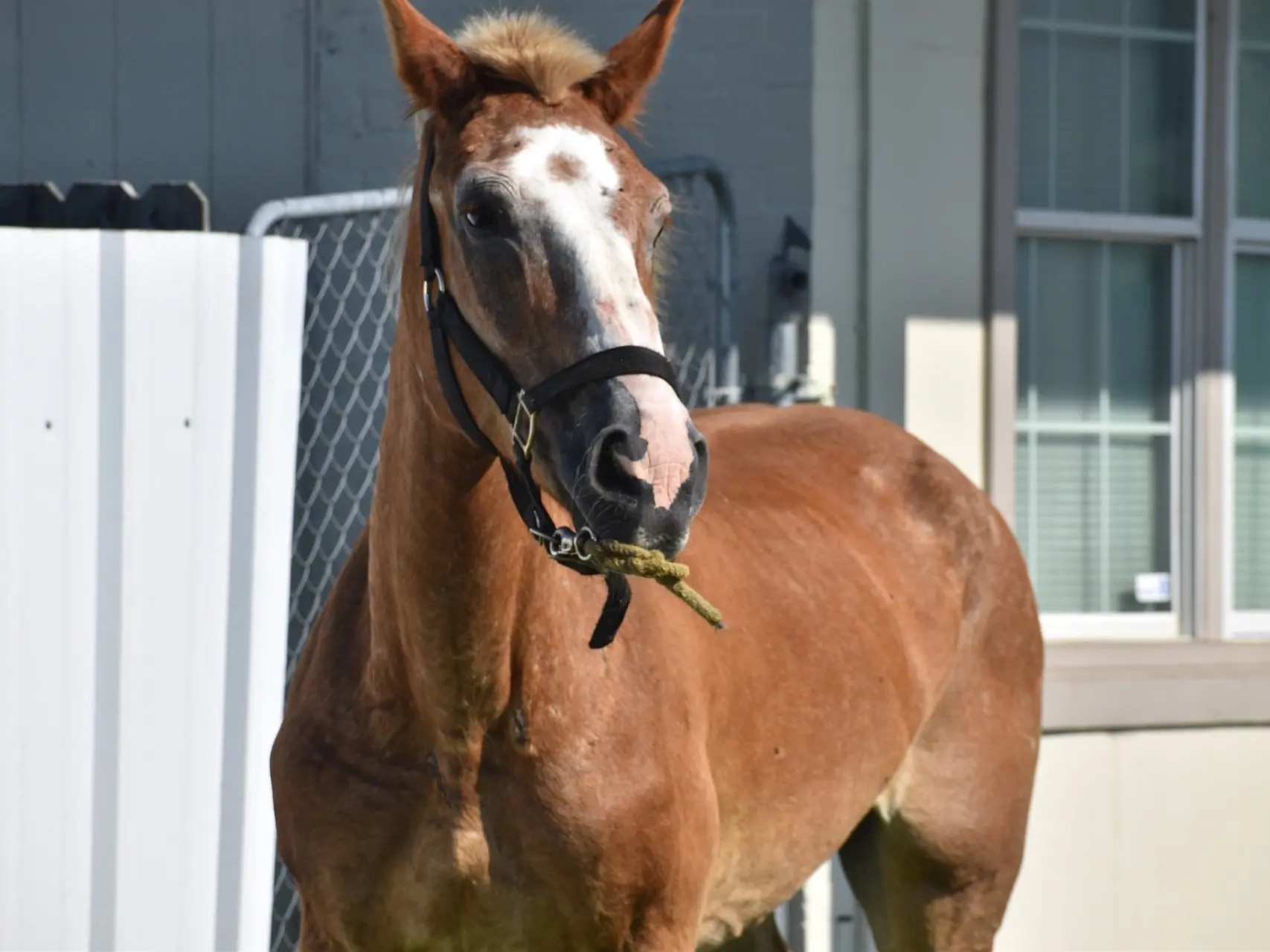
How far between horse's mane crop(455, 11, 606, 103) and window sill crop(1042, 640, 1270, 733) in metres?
2.81

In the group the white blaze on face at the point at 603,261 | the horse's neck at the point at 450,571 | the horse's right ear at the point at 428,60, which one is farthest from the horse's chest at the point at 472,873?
the horse's right ear at the point at 428,60

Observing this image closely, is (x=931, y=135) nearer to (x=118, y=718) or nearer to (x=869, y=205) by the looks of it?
(x=869, y=205)

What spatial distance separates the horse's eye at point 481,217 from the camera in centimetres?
207

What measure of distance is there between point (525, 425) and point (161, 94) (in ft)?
10.5

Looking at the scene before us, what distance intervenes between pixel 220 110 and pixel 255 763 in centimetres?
203

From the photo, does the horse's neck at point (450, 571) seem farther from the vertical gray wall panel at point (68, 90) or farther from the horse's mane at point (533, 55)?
the vertical gray wall panel at point (68, 90)

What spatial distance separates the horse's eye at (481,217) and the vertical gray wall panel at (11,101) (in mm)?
3232

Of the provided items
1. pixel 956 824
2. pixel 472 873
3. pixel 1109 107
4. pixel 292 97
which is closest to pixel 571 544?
pixel 472 873

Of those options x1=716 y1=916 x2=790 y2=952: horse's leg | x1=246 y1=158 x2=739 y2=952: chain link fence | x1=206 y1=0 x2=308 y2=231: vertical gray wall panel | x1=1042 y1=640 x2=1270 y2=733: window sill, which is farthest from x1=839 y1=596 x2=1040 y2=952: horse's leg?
x1=206 y1=0 x2=308 y2=231: vertical gray wall panel

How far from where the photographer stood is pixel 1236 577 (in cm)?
512

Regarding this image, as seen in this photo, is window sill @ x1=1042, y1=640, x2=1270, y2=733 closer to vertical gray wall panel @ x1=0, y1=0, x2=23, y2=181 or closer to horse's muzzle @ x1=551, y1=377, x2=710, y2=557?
horse's muzzle @ x1=551, y1=377, x2=710, y2=557

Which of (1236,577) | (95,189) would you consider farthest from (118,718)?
(1236,577)

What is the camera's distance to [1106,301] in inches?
192

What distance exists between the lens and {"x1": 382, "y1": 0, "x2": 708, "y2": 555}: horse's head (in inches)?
72.7
